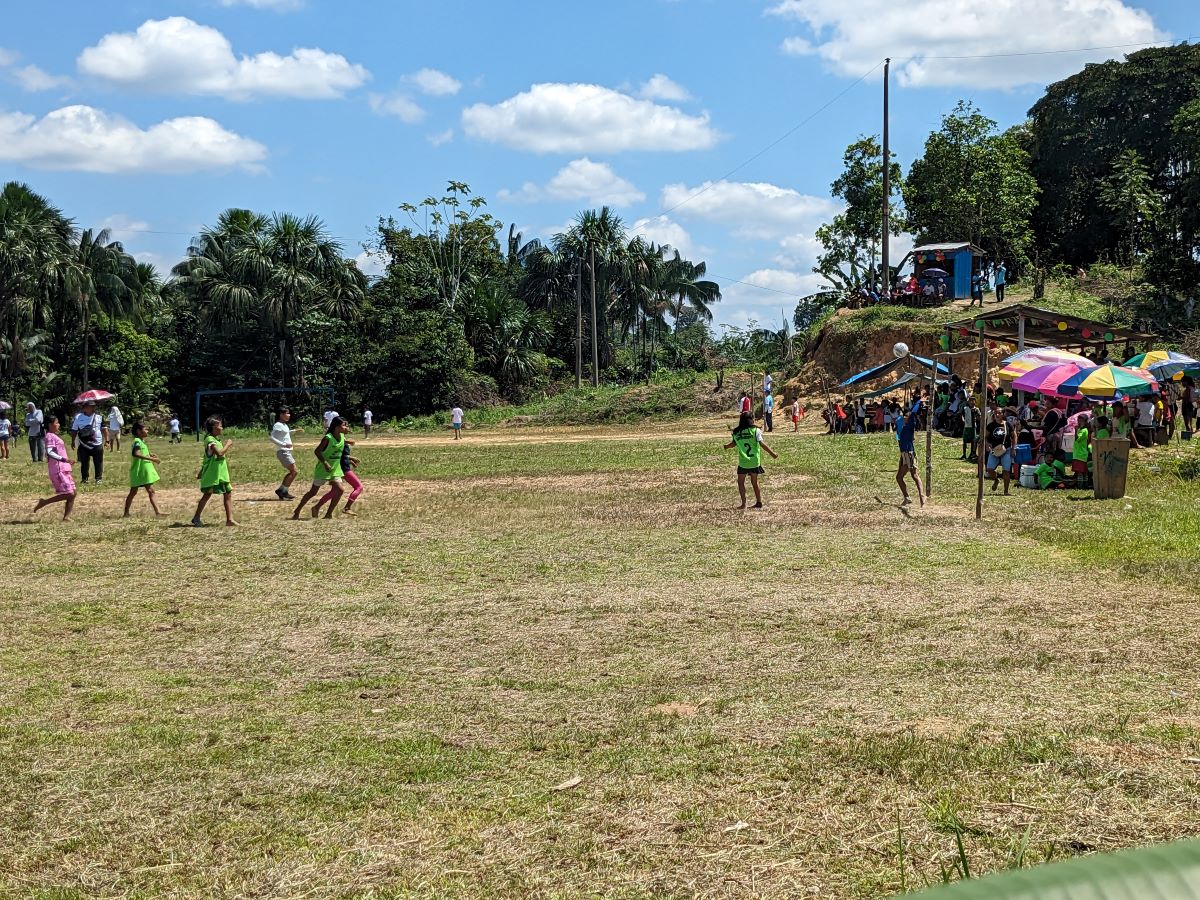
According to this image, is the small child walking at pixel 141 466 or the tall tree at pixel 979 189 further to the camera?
the tall tree at pixel 979 189

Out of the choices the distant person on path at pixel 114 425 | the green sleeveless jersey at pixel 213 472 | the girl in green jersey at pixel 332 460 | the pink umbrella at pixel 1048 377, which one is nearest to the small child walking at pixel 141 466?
the green sleeveless jersey at pixel 213 472

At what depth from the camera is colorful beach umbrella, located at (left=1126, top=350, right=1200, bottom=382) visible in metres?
25.3

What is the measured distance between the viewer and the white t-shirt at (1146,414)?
932 inches

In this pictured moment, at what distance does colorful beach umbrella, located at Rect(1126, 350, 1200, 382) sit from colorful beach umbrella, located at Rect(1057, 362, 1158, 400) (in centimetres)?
570

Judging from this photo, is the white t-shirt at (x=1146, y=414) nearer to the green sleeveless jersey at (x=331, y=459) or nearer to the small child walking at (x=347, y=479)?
the small child walking at (x=347, y=479)

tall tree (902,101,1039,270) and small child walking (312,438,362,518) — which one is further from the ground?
tall tree (902,101,1039,270)

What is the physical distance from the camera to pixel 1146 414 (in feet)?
78.0

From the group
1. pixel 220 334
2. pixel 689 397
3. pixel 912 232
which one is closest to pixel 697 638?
pixel 689 397

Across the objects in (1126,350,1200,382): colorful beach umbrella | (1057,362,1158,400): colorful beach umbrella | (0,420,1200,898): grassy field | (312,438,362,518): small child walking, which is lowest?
(0,420,1200,898): grassy field

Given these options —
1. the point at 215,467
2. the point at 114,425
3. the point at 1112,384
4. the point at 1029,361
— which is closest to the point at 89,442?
the point at 215,467

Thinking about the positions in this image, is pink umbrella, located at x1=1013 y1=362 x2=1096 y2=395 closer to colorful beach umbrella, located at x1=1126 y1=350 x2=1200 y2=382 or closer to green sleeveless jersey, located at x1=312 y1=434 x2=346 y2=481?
colorful beach umbrella, located at x1=1126 y1=350 x2=1200 y2=382

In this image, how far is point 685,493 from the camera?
19.7 m

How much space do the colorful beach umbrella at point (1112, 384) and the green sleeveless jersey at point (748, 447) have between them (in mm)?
6286

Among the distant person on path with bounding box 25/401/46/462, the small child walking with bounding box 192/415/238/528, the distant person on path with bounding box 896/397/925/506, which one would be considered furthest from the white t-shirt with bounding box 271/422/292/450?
the distant person on path with bounding box 25/401/46/462
